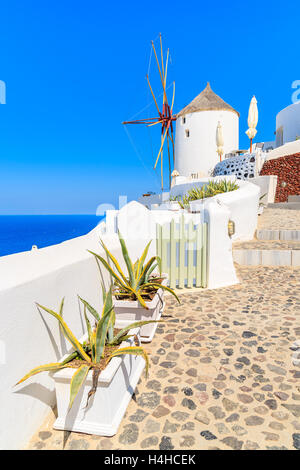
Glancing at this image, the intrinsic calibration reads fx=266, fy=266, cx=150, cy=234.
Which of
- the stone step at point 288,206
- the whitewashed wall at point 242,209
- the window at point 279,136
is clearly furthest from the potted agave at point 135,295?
the window at point 279,136

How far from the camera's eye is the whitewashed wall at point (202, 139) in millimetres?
29812

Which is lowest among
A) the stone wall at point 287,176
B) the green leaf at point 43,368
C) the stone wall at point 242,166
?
the green leaf at point 43,368

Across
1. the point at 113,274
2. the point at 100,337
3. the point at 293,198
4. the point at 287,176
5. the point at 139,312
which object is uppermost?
the point at 287,176

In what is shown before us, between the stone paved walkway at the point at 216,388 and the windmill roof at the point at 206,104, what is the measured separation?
101 ft

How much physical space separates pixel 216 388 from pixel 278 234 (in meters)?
6.68

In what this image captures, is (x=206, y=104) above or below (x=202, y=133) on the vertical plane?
above

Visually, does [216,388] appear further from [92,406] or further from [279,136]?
[279,136]

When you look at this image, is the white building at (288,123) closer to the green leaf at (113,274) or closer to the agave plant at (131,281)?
the agave plant at (131,281)

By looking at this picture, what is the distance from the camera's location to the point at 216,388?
2.28 m

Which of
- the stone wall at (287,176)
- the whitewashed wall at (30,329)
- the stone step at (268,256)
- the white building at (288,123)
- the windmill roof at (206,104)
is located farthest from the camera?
the windmill roof at (206,104)

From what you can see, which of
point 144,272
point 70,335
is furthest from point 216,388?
point 144,272

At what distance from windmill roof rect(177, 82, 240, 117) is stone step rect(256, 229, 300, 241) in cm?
2600
